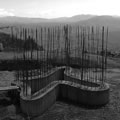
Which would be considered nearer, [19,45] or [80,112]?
[80,112]

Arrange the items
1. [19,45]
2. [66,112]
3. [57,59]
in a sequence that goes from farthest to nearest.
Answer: [19,45] < [57,59] < [66,112]

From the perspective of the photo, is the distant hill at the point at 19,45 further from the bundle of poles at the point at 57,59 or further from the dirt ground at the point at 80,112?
the dirt ground at the point at 80,112

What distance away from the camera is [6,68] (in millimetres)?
14289

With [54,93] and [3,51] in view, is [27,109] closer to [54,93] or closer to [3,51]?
[54,93]

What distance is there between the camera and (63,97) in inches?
369

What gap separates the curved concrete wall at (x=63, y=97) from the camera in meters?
7.32

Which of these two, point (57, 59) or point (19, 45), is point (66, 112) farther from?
point (19, 45)

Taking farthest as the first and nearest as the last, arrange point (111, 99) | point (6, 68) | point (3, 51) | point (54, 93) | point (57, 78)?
point (3, 51) < point (6, 68) < point (57, 78) < point (111, 99) < point (54, 93)

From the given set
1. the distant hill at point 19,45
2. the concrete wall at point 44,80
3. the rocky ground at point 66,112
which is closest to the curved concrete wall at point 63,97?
the rocky ground at point 66,112

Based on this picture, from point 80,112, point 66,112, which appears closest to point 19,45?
point 66,112

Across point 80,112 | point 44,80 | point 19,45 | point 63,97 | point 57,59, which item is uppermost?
point 19,45

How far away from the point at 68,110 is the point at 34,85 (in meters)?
2.41

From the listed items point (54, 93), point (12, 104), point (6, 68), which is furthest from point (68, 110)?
point (6, 68)

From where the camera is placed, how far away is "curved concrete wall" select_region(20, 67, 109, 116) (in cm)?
732
